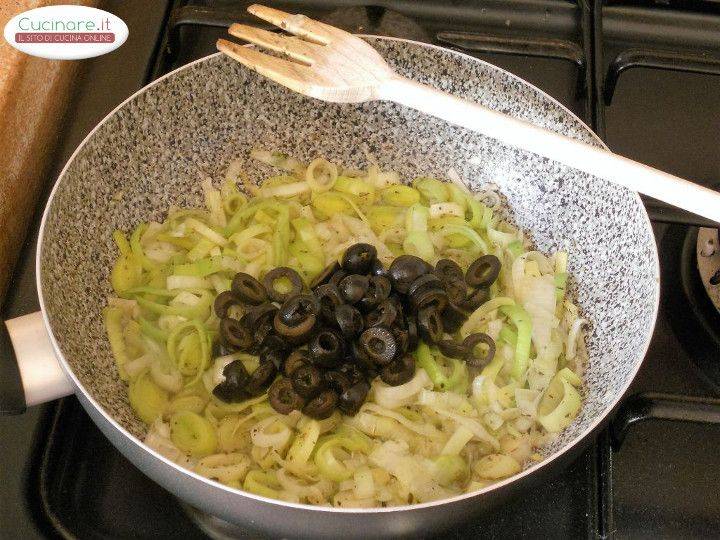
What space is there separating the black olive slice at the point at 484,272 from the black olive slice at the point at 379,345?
0.17 meters

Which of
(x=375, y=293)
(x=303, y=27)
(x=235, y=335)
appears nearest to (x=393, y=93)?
(x=303, y=27)

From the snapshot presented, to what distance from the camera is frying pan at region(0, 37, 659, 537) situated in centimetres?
70

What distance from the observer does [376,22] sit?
116 centimetres

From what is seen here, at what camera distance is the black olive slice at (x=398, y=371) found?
872mm

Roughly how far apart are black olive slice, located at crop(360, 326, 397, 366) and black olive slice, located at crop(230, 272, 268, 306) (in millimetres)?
161

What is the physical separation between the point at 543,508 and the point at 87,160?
68 cm

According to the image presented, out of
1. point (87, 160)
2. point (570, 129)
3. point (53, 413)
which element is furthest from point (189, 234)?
point (570, 129)

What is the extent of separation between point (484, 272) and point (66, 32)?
0.71 metres

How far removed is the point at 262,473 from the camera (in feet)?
2.70

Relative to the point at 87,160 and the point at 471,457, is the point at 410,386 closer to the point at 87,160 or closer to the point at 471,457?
the point at 471,457

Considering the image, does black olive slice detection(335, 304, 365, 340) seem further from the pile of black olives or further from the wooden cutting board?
the wooden cutting board

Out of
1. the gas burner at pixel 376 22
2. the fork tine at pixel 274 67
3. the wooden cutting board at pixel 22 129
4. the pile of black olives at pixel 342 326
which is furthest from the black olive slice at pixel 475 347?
the wooden cutting board at pixel 22 129

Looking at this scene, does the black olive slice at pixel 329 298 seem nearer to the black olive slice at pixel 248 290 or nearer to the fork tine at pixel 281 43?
the black olive slice at pixel 248 290

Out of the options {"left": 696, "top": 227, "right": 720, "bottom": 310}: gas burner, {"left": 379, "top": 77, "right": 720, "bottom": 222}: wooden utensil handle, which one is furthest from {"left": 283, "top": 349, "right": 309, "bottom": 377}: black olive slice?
{"left": 696, "top": 227, "right": 720, "bottom": 310}: gas burner
